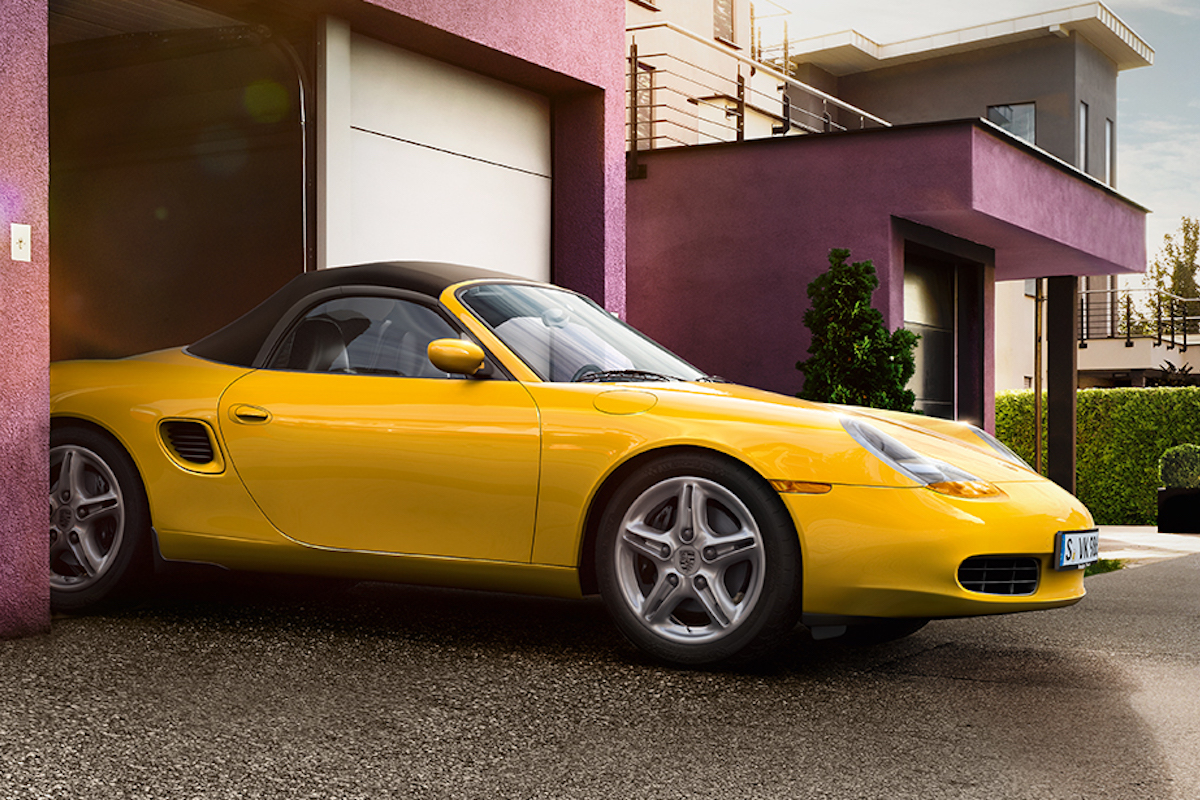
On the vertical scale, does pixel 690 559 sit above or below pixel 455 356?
below

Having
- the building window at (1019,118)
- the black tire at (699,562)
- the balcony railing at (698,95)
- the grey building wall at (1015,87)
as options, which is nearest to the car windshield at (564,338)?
the black tire at (699,562)

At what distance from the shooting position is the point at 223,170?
28.7 ft

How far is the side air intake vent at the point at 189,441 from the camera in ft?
16.5

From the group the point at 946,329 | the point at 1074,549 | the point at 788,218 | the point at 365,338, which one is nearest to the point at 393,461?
the point at 365,338

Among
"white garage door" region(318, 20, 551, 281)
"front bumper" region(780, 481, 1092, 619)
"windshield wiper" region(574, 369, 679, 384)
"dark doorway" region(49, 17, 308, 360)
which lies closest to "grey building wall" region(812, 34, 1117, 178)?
"white garage door" region(318, 20, 551, 281)

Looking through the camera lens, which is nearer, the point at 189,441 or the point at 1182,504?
the point at 189,441

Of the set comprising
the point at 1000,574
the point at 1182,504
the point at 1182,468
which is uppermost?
the point at 1000,574

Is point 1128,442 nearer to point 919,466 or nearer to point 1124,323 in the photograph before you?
point 1124,323

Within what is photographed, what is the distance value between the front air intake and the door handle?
2.64 meters

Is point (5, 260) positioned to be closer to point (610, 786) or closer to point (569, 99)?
point (610, 786)

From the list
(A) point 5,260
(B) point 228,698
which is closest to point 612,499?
(B) point 228,698

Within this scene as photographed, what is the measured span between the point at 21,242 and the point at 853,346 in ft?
26.5

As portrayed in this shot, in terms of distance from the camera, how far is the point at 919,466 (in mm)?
4203

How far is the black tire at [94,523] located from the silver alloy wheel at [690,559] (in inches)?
82.9
